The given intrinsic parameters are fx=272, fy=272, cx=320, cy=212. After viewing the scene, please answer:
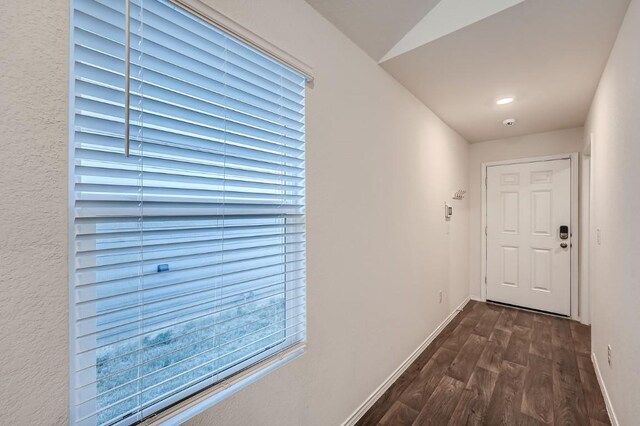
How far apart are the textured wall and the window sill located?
29cm

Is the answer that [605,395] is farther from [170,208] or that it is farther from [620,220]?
[170,208]

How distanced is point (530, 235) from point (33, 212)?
4475 mm

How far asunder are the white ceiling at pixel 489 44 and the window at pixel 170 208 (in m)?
0.82

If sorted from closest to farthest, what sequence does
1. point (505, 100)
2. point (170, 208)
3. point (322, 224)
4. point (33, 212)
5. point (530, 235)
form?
point (33, 212) < point (170, 208) < point (322, 224) < point (505, 100) < point (530, 235)

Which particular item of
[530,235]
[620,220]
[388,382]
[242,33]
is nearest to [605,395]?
[620,220]

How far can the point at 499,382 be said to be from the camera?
6.86 feet

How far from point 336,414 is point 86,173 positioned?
1688mm

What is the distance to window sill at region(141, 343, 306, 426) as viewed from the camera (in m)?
0.91

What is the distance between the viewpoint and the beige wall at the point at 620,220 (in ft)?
4.23

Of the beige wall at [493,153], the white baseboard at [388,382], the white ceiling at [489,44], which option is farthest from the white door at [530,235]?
the white baseboard at [388,382]

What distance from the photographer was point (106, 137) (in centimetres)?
80

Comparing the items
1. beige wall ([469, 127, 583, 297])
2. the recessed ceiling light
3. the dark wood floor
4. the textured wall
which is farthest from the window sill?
beige wall ([469, 127, 583, 297])

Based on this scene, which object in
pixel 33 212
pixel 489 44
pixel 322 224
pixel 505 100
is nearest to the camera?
pixel 33 212

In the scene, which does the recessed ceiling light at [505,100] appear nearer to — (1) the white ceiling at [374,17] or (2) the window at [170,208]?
(1) the white ceiling at [374,17]
